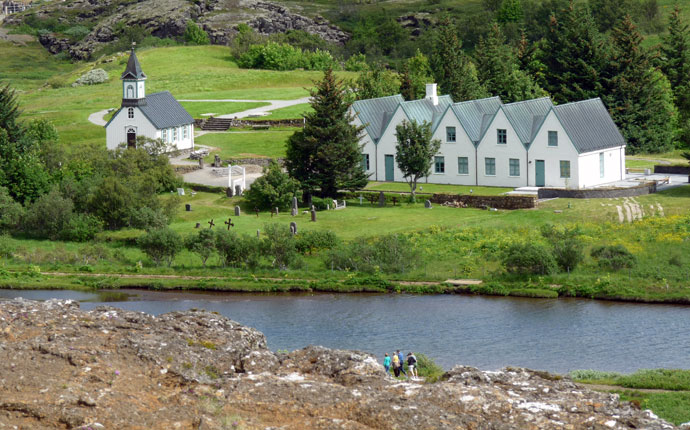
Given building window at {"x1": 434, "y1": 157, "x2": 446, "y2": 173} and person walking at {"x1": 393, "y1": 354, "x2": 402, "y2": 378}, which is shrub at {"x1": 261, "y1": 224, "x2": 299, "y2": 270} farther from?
person walking at {"x1": 393, "y1": 354, "x2": 402, "y2": 378}

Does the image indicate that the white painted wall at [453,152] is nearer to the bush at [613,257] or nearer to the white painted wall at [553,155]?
the white painted wall at [553,155]

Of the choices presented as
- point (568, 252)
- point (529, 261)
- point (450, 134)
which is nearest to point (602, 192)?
point (450, 134)

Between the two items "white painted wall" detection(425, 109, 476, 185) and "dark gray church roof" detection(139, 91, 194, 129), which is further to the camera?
"dark gray church roof" detection(139, 91, 194, 129)

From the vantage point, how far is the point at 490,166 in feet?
271

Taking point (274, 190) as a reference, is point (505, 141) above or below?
above

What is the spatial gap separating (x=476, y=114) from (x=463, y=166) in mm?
4137

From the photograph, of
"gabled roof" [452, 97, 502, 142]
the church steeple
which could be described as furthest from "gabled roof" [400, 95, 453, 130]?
the church steeple

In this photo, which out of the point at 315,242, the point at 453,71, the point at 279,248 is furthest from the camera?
the point at 453,71

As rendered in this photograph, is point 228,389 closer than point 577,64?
Yes

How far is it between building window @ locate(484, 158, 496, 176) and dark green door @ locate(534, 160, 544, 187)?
341cm

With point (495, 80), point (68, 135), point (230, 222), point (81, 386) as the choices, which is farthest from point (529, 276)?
point (68, 135)

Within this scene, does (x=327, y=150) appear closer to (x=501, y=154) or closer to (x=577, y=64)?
(x=501, y=154)

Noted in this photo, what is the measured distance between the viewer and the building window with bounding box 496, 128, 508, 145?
81.8m

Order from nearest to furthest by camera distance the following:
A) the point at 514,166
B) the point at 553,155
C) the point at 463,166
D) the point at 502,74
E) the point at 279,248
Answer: the point at 279,248
the point at 553,155
the point at 514,166
the point at 463,166
the point at 502,74
